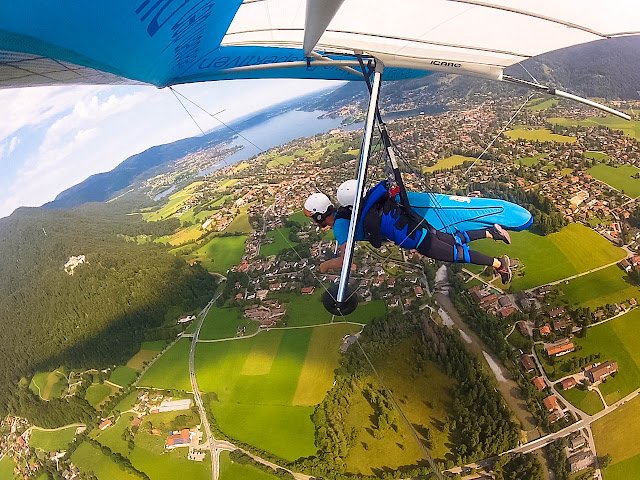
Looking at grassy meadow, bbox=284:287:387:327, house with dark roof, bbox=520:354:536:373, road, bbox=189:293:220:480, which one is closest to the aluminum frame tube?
house with dark roof, bbox=520:354:536:373

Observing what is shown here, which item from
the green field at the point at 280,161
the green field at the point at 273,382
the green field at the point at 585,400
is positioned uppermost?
the green field at the point at 280,161

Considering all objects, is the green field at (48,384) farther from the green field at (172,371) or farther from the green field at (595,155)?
the green field at (595,155)

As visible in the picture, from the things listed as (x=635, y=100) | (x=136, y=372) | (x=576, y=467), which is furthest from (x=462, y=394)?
(x=635, y=100)

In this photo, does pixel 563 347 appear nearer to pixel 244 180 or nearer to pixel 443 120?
pixel 443 120

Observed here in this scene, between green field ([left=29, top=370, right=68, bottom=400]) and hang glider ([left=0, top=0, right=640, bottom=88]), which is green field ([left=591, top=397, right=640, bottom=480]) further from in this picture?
green field ([left=29, top=370, right=68, bottom=400])

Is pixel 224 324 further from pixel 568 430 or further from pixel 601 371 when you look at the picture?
pixel 601 371

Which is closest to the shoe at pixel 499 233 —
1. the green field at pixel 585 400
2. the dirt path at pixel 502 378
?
the dirt path at pixel 502 378

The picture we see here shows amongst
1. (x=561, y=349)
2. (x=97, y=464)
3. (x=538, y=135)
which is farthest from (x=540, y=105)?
(x=97, y=464)
